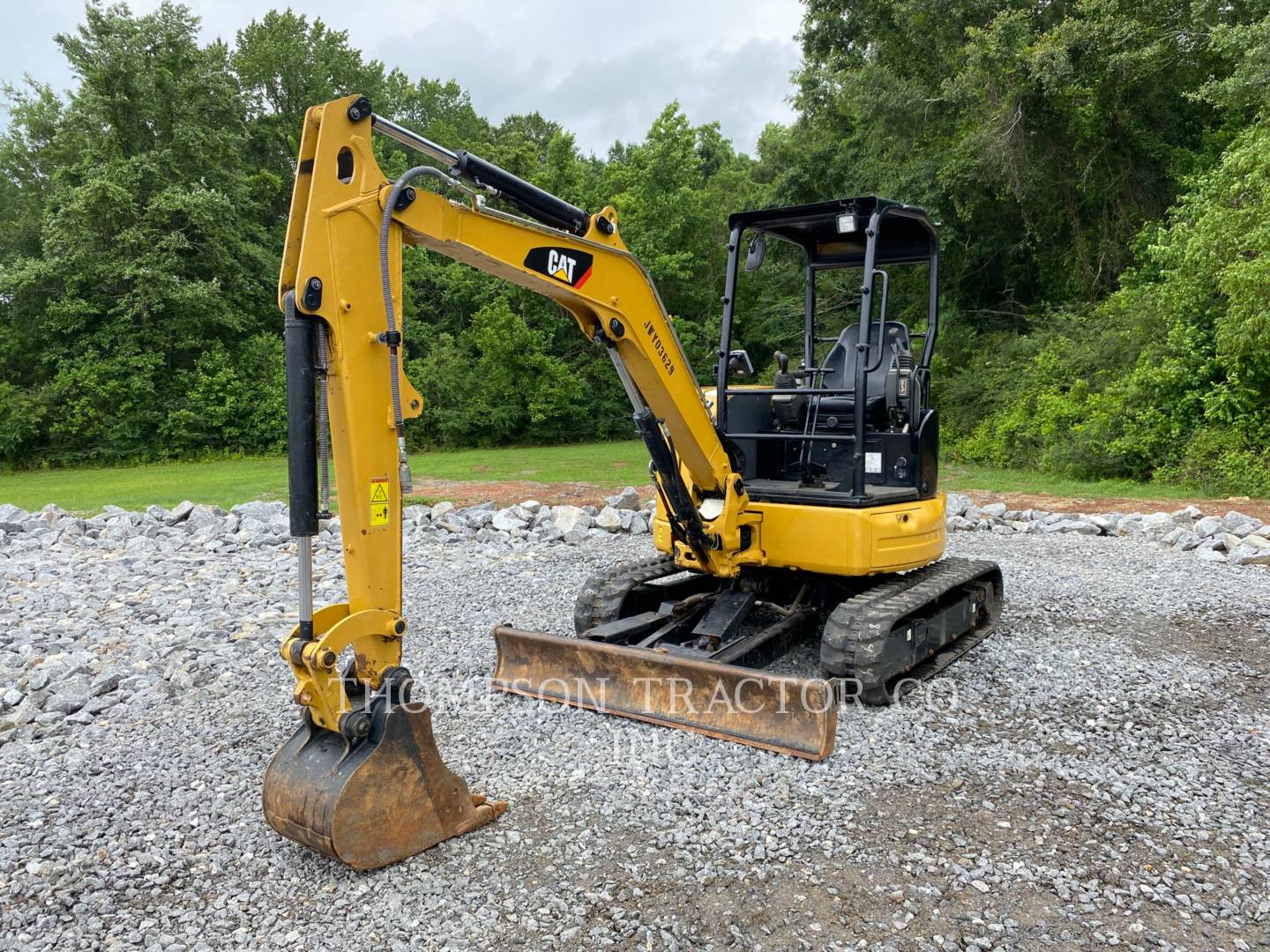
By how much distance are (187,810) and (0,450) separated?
89.9ft

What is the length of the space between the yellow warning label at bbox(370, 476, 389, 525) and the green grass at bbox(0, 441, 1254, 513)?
11862 millimetres

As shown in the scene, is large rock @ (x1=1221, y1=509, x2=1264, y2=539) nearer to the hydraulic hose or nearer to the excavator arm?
the excavator arm

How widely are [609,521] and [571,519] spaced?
0.50 metres

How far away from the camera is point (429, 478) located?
727 inches

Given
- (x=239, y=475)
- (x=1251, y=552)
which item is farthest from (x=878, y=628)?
(x=239, y=475)

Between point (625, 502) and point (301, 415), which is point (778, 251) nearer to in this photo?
point (625, 502)

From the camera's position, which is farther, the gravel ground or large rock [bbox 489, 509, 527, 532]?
large rock [bbox 489, 509, 527, 532]

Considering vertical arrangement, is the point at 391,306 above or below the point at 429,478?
above

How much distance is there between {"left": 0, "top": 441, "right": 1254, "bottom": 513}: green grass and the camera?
15075 millimetres

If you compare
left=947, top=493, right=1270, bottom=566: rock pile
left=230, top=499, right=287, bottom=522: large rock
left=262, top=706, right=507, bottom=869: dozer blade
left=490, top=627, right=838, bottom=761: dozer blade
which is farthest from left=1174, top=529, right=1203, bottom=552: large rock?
left=230, top=499, right=287, bottom=522: large rock

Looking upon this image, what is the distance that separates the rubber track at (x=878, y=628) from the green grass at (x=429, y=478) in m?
9.32

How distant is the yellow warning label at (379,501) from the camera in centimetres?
357

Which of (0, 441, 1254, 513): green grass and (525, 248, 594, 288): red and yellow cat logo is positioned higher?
(525, 248, 594, 288): red and yellow cat logo

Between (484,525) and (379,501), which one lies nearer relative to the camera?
(379,501)
